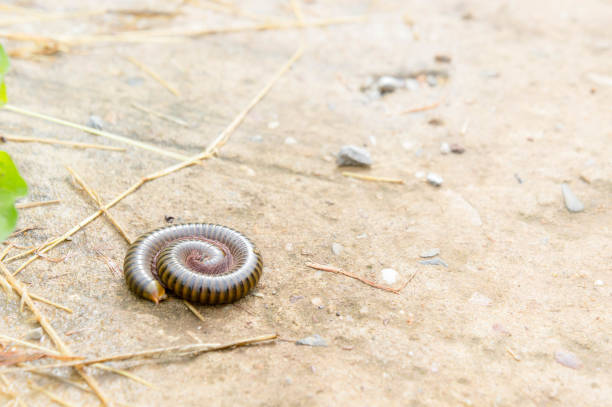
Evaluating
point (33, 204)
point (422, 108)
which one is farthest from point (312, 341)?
point (422, 108)

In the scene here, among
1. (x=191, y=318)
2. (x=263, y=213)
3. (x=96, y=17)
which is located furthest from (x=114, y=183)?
(x=96, y=17)

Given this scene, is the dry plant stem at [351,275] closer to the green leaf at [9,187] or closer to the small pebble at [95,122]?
the green leaf at [9,187]

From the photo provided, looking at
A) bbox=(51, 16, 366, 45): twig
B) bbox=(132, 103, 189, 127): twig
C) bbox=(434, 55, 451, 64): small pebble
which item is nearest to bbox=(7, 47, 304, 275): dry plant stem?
bbox=(132, 103, 189, 127): twig

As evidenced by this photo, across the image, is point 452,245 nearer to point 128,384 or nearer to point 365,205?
point 365,205

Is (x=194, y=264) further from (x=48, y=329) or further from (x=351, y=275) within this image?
(x=351, y=275)

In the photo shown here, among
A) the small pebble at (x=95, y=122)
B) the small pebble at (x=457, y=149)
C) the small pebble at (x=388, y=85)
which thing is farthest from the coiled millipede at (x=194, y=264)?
the small pebble at (x=388, y=85)

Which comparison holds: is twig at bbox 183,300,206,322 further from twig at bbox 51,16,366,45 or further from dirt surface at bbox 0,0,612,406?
twig at bbox 51,16,366,45
